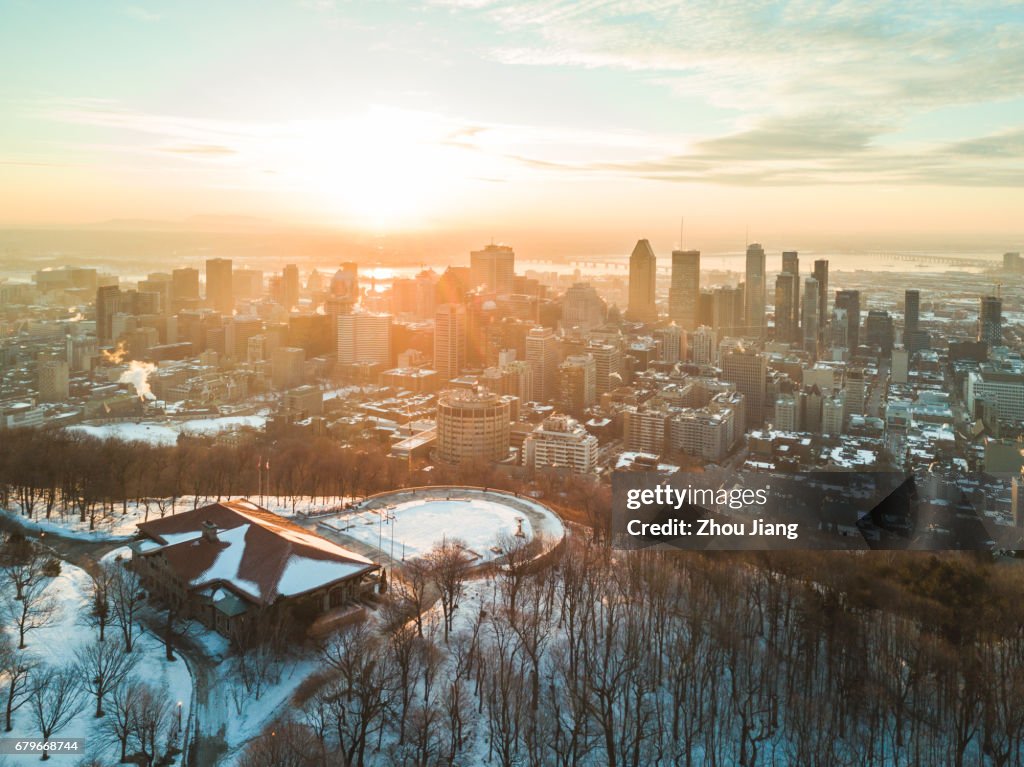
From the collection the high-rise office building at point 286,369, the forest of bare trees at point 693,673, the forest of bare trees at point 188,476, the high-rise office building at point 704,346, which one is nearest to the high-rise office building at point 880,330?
the high-rise office building at point 704,346

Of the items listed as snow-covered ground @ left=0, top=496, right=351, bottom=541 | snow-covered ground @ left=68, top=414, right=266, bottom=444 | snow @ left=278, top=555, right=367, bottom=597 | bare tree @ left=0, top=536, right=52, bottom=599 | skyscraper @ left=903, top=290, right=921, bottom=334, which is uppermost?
skyscraper @ left=903, top=290, right=921, bottom=334

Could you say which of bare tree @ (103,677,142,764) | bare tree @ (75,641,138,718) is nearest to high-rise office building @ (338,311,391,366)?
bare tree @ (75,641,138,718)

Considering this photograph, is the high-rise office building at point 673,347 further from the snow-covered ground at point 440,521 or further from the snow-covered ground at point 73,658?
the snow-covered ground at point 73,658

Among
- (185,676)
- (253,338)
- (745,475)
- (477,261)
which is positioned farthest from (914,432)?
(477,261)

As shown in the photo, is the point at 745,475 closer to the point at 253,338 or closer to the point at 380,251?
the point at 253,338

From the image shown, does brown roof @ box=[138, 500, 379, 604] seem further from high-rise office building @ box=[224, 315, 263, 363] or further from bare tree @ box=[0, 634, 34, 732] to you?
high-rise office building @ box=[224, 315, 263, 363]
